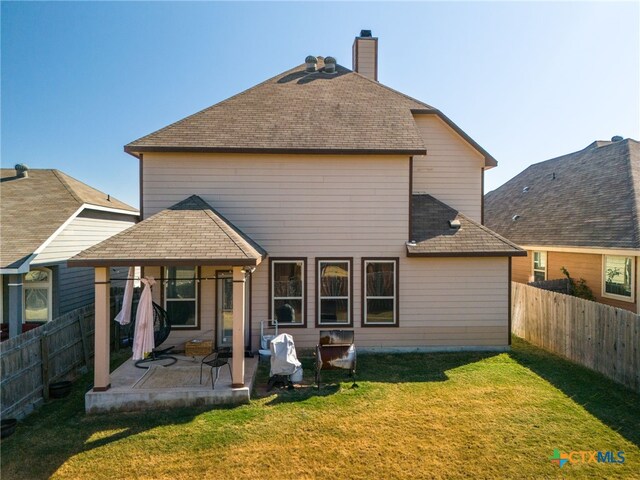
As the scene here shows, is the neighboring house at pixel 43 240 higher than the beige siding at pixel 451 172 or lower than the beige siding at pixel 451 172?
lower

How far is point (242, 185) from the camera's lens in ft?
32.2

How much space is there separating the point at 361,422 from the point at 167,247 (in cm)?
507

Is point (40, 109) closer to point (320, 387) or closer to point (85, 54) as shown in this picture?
point (85, 54)

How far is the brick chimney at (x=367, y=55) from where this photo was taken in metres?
14.4

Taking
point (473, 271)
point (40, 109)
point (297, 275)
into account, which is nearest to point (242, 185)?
point (297, 275)

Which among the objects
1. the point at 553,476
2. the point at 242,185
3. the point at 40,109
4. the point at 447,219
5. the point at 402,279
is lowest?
the point at 553,476

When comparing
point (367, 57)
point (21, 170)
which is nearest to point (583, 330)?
point (367, 57)

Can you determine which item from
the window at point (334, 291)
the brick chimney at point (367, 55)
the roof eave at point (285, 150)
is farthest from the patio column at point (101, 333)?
the brick chimney at point (367, 55)

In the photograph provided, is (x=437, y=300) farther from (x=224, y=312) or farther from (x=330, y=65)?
(x=330, y=65)

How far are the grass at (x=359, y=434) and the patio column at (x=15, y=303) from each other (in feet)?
11.5

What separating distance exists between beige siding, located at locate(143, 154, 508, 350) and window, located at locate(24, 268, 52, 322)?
5.05 meters

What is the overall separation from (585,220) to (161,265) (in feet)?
50.0

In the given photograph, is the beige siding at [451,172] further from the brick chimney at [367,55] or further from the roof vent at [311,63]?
the roof vent at [311,63]

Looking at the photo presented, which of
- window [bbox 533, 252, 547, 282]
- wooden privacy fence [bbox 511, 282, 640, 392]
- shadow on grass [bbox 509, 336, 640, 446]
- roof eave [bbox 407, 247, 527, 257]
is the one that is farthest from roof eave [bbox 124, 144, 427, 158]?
window [bbox 533, 252, 547, 282]
